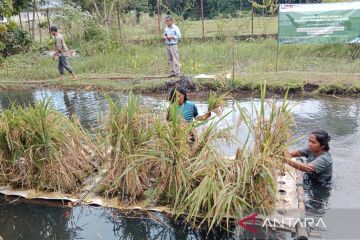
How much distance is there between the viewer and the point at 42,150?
554cm

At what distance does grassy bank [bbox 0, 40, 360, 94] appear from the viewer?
10.5 meters

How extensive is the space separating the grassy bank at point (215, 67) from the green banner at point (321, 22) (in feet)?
2.49

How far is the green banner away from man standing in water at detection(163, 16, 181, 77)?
3.10 metres

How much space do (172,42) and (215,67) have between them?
1774mm

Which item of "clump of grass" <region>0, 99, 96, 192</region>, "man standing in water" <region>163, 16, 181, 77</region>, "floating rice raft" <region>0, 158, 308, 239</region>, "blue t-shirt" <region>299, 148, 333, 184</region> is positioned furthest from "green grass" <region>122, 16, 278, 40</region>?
"blue t-shirt" <region>299, 148, 333, 184</region>

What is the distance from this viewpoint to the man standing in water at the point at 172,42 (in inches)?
444

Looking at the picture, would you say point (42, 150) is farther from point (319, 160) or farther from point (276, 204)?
point (319, 160)

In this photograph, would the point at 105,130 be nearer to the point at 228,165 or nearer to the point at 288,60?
the point at 228,165

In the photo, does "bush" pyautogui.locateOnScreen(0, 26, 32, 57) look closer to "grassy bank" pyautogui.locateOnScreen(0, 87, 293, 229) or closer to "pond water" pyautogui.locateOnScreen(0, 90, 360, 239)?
"grassy bank" pyautogui.locateOnScreen(0, 87, 293, 229)

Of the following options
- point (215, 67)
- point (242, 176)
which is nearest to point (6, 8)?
point (242, 176)

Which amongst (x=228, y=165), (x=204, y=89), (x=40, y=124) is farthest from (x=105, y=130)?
(x=204, y=89)

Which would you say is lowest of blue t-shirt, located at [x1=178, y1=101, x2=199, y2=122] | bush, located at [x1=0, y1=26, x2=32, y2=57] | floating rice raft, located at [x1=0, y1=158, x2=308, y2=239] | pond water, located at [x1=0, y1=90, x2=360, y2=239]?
pond water, located at [x1=0, y1=90, x2=360, y2=239]

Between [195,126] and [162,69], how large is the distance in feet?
26.5

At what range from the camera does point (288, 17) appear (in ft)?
39.0
